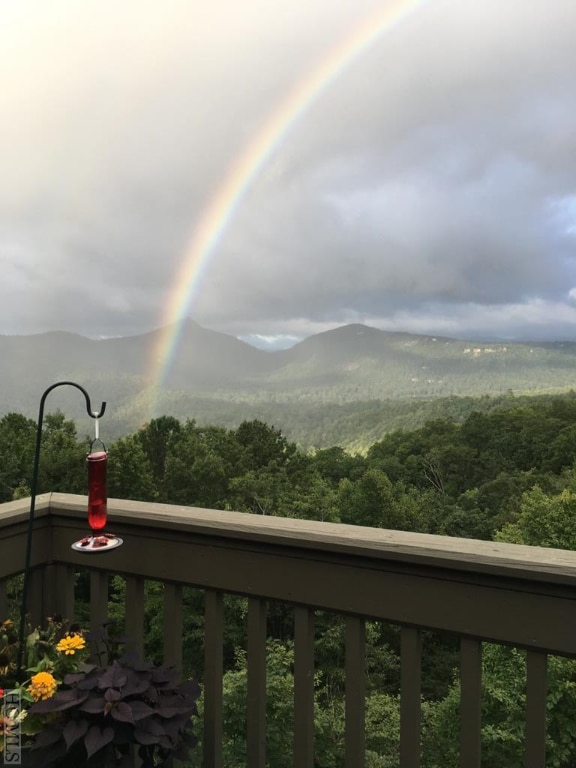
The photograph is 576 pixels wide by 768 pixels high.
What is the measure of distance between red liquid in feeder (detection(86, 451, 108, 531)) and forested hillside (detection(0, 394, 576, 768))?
875 centimetres

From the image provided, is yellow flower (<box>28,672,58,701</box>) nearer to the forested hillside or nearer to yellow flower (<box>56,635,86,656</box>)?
yellow flower (<box>56,635,86,656</box>)

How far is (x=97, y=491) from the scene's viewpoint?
1.12m

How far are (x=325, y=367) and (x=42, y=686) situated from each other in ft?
112

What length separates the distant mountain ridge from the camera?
28.8 m

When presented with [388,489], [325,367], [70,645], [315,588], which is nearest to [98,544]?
[70,645]

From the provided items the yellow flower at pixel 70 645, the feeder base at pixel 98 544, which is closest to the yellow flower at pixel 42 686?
the yellow flower at pixel 70 645

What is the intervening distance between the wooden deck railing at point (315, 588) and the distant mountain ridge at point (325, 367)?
22.4m

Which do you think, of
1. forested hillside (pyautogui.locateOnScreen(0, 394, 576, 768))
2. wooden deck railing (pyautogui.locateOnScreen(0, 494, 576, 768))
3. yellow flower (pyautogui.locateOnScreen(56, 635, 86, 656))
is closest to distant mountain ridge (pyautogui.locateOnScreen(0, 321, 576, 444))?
forested hillside (pyautogui.locateOnScreen(0, 394, 576, 768))

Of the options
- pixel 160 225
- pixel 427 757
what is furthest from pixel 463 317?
pixel 427 757

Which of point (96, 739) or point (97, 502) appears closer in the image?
point (96, 739)

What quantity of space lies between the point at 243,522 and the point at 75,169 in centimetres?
1772

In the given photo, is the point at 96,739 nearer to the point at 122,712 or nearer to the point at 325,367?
the point at 122,712

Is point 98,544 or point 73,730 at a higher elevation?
point 98,544

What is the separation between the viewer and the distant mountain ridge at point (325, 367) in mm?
28844
